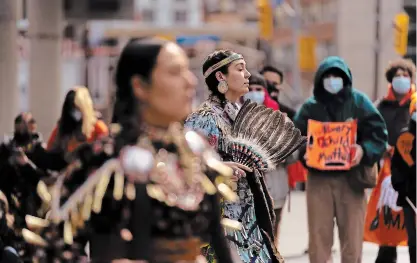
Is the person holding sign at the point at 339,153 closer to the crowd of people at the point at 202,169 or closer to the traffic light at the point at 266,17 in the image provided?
the crowd of people at the point at 202,169

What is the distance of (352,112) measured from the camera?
1007 cm

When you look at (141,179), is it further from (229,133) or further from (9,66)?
(9,66)

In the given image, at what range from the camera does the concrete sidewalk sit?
12.6 m

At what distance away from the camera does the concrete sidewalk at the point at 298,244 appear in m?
12.6

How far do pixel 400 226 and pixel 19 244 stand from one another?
469cm

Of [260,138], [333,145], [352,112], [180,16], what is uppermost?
[260,138]

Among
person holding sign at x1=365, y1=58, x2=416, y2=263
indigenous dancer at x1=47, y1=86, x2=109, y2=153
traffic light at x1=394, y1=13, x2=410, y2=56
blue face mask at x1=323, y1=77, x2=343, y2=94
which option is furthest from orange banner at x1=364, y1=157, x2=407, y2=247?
traffic light at x1=394, y1=13, x2=410, y2=56

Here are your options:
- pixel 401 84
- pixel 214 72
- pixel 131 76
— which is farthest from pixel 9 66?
pixel 131 76

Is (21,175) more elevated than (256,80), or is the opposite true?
(256,80)

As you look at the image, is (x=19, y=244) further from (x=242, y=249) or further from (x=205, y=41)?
(x=205, y=41)

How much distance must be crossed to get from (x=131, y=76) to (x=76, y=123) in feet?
24.7

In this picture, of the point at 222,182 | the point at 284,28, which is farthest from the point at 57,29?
the point at 284,28

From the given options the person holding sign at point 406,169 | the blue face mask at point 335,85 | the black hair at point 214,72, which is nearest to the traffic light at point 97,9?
the person holding sign at point 406,169

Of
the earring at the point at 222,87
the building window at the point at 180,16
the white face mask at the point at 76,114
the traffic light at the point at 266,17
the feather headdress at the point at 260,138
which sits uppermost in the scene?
the earring at the point at 222,87
